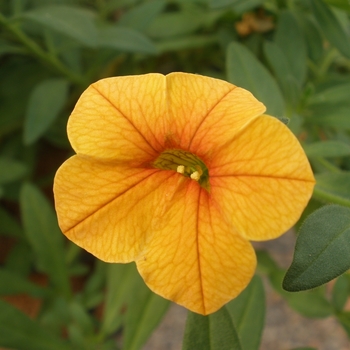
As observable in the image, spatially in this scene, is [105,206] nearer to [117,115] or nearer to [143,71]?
[117,115]

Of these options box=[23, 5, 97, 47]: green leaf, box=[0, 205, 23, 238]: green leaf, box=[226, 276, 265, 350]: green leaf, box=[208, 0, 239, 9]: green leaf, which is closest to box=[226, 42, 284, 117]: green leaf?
box=[208, 0, 239, 9]: green leaf

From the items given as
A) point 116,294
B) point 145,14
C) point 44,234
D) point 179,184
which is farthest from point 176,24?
→ point 179,184

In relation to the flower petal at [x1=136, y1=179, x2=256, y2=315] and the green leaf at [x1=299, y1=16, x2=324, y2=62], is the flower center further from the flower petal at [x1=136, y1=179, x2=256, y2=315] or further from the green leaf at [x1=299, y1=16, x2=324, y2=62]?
the green leaf at [x1=299, y1=16, x2=324, y2=62]

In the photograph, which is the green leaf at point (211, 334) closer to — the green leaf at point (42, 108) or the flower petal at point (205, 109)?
the flower petal at point (205, 109)

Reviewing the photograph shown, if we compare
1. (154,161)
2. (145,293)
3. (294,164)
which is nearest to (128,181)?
(154,161)

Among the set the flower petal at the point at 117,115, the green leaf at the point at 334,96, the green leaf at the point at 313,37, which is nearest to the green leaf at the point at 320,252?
the flower petal at the point at 117,115
